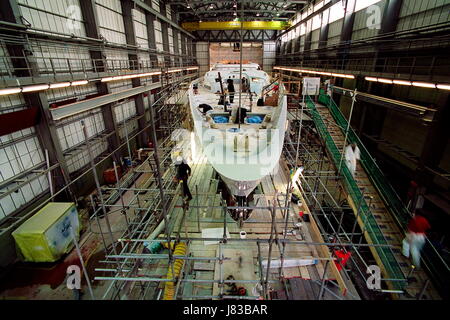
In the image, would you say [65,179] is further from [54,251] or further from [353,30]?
[353,30]

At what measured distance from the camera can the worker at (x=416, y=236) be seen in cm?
471

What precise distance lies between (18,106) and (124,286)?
5.68 meters

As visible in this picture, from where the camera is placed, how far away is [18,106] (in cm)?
598

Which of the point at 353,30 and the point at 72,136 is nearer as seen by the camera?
the point at 72,136

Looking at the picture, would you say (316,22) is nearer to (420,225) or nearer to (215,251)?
(420,225)

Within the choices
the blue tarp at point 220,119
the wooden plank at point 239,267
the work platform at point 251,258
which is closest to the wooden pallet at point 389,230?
the work platform at point 251,258

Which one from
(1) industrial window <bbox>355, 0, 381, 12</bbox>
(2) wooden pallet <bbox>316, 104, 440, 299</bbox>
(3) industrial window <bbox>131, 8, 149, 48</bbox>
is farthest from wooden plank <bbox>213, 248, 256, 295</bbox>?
(3) industrial window <bbox>131, 8, 149, 48</bbox>

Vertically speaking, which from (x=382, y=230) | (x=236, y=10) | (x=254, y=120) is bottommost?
(x=382, y=230)

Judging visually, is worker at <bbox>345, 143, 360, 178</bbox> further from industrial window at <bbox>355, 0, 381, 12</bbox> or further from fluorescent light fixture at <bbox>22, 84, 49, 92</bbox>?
fluorescent light fixture at <bbox>22, 84, 49, 92</bbox>

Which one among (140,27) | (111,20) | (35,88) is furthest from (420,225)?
(140,27)

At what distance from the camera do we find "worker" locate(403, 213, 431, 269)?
4711 millimetres

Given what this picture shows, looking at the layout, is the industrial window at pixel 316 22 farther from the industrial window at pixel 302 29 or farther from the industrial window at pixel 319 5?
the industrial window at pixel 302 29

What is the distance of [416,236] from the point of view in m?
4.93

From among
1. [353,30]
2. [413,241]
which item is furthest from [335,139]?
[353,30]
